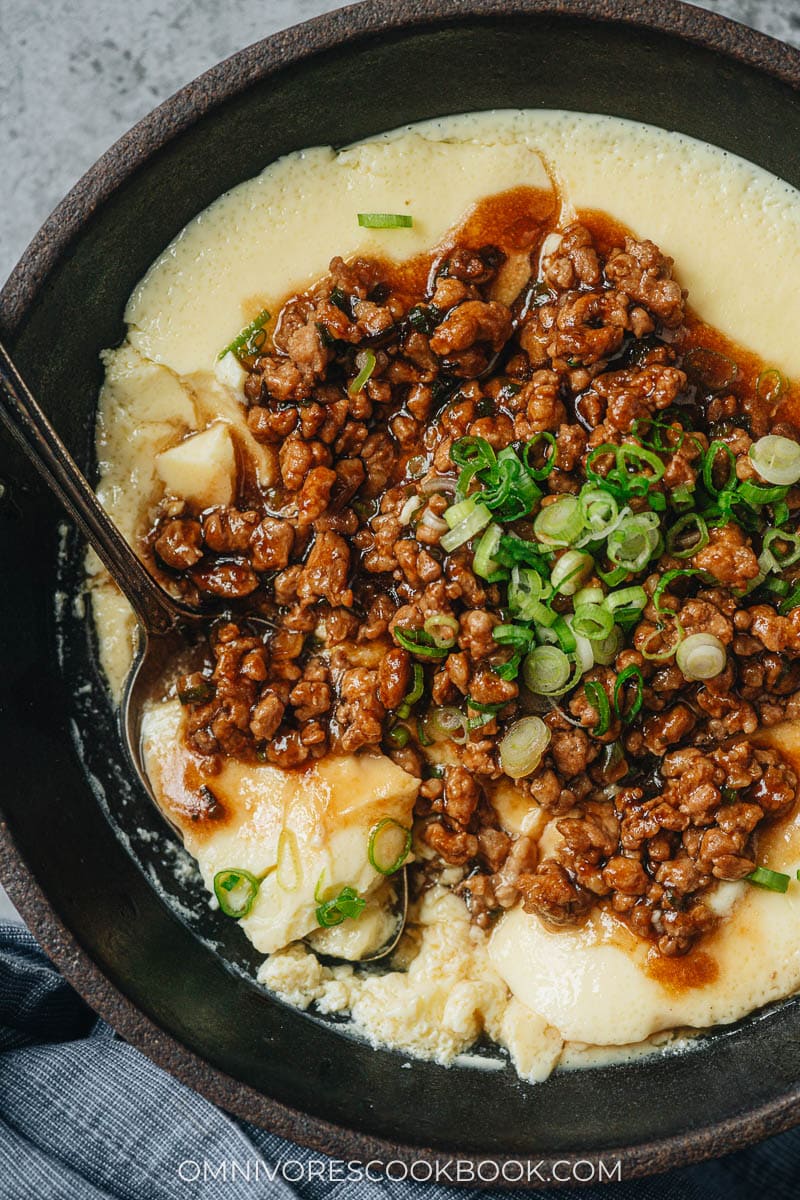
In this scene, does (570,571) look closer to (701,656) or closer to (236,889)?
(701,656)

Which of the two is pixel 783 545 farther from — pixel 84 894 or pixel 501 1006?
pixel 84 894

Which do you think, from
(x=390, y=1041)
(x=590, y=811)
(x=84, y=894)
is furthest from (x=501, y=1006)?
(x=84, y=894)

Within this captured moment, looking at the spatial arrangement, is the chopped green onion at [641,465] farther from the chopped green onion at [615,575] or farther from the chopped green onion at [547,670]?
the chopped green onion at [547,670]

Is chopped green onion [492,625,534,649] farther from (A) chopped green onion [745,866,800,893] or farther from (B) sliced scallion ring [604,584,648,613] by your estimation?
(A) chopped green onion [745,866,800,893]

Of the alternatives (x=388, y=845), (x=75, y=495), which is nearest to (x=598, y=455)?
(x=388, y=845)

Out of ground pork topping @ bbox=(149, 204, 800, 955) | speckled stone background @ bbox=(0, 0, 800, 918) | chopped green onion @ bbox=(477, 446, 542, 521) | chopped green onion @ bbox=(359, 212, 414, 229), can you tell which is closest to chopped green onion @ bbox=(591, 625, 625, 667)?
ground pork topping @ bbox=(149, 204, 800, 955)

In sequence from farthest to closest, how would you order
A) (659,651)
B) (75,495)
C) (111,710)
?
1. (111,710)
2. (659,651)
3. (75,495)
